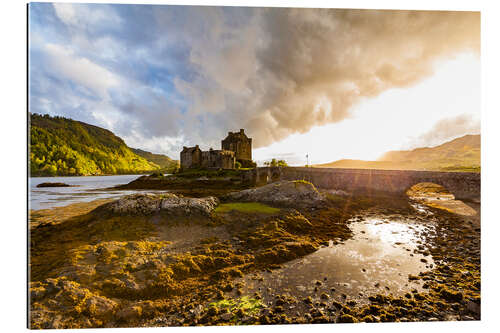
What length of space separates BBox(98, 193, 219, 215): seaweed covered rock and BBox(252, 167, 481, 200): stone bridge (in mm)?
19679

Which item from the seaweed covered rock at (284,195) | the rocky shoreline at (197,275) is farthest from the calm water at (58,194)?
the seaweed covered rock at (284,195)

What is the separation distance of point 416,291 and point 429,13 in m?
8.59

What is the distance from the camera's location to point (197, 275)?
431cm

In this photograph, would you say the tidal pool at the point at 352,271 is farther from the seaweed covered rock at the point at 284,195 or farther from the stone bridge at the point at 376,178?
the stone bridge at the point at 376,178

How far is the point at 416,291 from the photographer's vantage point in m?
3.91

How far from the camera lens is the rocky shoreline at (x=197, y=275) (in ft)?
10.7

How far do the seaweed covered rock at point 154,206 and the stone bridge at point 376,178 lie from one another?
64.6 feet

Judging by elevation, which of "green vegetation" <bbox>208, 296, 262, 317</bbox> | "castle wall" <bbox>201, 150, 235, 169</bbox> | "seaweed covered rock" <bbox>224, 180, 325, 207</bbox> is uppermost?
"castle wall" <bbox>201, 150, 235, 169</bbox>

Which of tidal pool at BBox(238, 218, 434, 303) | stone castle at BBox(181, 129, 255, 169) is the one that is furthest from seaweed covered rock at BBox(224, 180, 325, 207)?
stone castle at BBox(181, 129, 255, 169)

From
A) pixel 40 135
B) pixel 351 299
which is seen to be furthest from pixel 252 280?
pixel 40 135

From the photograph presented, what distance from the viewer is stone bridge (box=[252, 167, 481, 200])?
15.3 meters

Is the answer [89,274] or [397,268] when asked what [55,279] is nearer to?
[89,274]

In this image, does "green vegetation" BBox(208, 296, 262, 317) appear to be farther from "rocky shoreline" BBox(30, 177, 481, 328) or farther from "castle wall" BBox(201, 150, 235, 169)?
"castle wall" BBox(201, 150, 235, 169)

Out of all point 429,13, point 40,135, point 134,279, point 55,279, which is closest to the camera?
point 55,279
